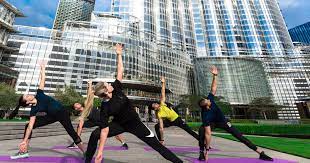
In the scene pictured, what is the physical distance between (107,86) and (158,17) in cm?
9549

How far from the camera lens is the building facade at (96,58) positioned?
6357 centimetres

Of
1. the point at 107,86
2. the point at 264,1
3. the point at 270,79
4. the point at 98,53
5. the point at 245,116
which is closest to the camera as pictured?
the point at 107,86

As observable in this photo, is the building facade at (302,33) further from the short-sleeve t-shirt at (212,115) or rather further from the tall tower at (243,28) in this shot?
the short-sleeve t-shirt at (212,115)

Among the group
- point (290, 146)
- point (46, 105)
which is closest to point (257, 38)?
point (290, 146)

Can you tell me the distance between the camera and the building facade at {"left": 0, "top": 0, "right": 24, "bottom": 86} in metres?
57.9

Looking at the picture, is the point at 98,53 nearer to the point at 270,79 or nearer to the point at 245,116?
the point at 245,116

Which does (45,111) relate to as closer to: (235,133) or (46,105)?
(46,105)

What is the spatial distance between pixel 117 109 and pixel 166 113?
389 centimetres

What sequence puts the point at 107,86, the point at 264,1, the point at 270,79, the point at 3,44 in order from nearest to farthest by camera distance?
the point at 107,86
the point at 3,44
the point at 270,79
the point at 264,1

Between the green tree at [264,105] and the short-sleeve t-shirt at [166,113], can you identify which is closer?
the short-sleeve t-shirt at [166,113]

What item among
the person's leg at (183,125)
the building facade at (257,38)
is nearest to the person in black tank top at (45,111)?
the person's leg at (183,125)

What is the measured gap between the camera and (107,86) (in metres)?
3.84

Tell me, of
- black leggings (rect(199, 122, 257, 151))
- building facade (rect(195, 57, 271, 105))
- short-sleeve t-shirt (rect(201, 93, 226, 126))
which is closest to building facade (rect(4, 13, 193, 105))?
building facade (rect(195, 57, 271, 105))

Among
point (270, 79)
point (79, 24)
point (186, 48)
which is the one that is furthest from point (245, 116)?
point (79, 24)
